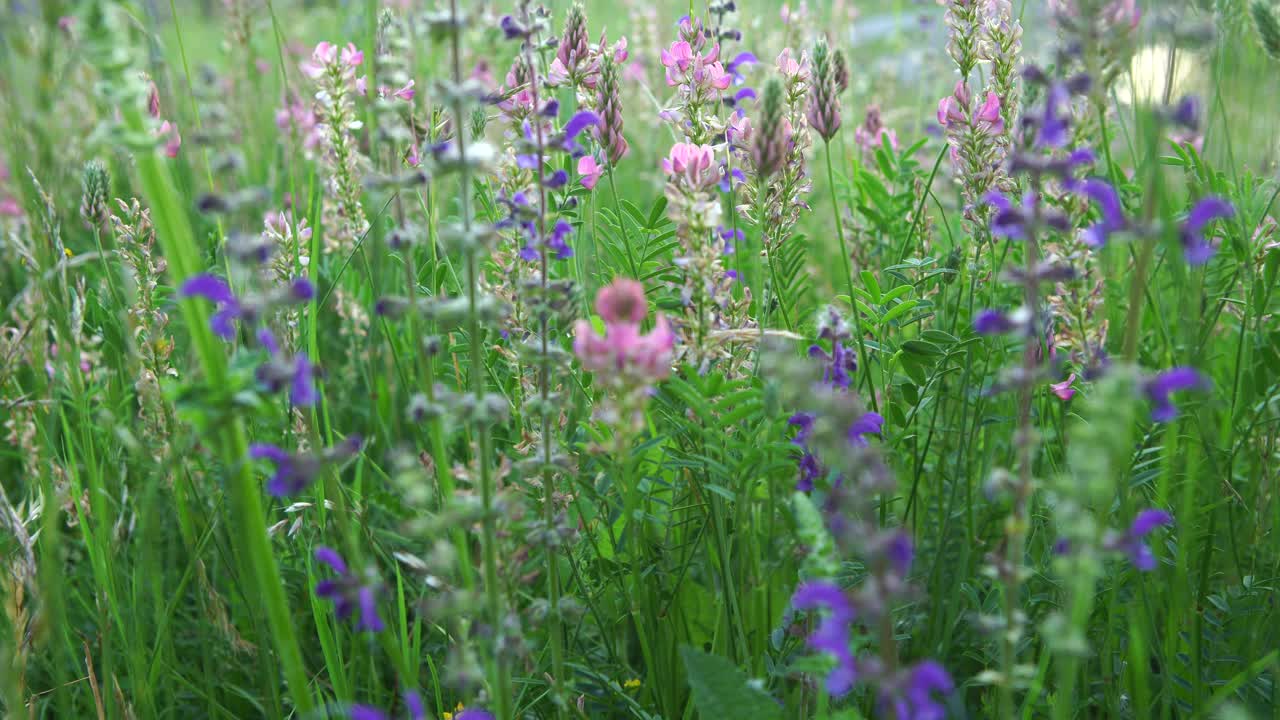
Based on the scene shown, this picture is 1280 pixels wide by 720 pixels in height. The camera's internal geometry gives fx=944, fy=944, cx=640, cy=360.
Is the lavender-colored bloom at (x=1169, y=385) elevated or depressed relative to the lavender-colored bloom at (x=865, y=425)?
elevated

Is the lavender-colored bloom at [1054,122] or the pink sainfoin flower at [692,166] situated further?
the pink sainfoin flower at [692,166]

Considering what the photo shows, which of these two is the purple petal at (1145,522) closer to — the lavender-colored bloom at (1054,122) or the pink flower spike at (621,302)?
the lavender-colored bloom at (1054,122)

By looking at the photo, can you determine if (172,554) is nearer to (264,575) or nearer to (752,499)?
(264,575)

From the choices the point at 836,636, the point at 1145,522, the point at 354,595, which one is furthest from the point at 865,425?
the point at 354,595

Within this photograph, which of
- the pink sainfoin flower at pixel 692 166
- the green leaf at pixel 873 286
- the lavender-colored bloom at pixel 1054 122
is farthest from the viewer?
the green leaf at pixel 873 286

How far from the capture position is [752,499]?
1.70 m

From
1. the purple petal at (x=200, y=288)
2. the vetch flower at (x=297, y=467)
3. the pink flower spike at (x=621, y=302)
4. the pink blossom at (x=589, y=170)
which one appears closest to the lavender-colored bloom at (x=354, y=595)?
the vetch flower at (x=297, y=467)

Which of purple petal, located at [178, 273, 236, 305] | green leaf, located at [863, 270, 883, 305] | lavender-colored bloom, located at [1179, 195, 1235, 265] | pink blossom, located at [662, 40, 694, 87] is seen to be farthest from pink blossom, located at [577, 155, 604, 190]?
lavender-colored bloom, located at [1179, 195, 1235, 265]

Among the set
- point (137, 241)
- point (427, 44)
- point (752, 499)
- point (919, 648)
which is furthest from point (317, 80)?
point (919, 648)

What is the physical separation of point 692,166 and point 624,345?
1.93ft

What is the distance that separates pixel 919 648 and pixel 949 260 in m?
0.89

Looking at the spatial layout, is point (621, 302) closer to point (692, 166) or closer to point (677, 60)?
point (692, 166)

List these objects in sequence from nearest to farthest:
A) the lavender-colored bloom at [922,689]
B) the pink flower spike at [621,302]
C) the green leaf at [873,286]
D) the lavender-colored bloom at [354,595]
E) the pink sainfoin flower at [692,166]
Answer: the lavender-colored bloom at [922,689], the lavender-colored bloom at [354,595], the pink flower spike at [621,302], the pink sainfoin flower at [692,166], the green leaf at [873,286]

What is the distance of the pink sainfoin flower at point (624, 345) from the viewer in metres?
1.35
